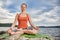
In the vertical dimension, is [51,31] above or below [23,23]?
below

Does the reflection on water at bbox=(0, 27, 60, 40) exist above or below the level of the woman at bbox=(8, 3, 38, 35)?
below

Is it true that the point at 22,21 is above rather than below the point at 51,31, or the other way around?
above

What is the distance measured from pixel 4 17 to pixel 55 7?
0.59 metres

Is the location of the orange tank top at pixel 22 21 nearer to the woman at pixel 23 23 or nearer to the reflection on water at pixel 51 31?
the woman at pixel 23 23

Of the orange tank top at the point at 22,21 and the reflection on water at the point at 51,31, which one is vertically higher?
the orange tank top at the point at 22,21

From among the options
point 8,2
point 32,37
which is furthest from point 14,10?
point 32,37

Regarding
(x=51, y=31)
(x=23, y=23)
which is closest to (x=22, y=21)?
(x=23, y=23)

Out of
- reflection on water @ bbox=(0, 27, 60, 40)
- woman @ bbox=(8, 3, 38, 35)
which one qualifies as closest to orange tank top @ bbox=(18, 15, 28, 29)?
woman @ bbox=(8, 3, 38, 35)

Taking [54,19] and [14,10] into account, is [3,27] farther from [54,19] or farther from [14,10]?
[54,19]

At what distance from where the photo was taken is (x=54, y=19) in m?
2.94

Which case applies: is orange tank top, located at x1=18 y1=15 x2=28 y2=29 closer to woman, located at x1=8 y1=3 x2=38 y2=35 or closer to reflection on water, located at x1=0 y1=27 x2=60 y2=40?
woman, located at x1=8 y1=3 x2=38 y2=35

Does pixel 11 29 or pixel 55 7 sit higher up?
pixel 55 7

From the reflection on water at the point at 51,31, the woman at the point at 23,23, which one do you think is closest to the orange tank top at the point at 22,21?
the woman at the point at 23,23

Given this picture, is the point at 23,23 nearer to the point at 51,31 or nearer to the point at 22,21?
the point at 22,21
